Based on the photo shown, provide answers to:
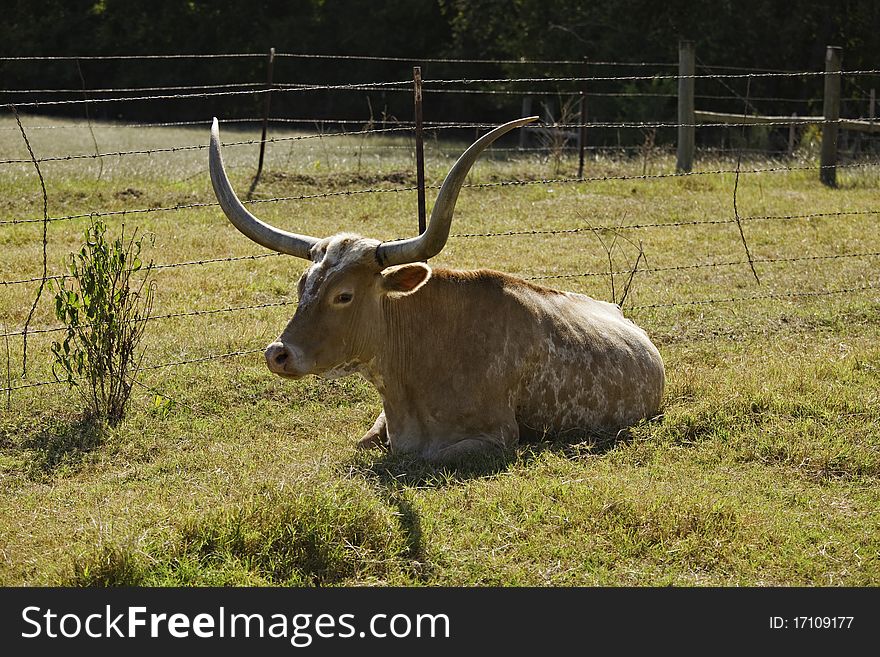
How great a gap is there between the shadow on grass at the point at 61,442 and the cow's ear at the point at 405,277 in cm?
195

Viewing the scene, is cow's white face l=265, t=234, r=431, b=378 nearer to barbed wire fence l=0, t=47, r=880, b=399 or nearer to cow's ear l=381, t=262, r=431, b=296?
cow's ear l=381, t=262, r=431, b=296

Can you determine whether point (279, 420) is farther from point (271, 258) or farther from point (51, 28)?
point (51, 28)

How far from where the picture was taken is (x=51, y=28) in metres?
35.6

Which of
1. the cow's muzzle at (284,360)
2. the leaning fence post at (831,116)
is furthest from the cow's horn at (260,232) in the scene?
the leaning fence post at (831,116)

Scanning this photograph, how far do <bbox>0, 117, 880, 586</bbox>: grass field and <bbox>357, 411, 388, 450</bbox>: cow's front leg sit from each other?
93 mm

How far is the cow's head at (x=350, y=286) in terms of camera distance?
537cm

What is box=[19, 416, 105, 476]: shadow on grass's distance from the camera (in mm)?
5906

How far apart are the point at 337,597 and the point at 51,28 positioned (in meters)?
35.5

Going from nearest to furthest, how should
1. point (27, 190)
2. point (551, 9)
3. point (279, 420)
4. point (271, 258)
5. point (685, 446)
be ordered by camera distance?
point (685, 446) → point (279, 420) → point (271, 258) → point (27, 190) → point (551, 9)

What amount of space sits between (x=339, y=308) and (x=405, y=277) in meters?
0.40

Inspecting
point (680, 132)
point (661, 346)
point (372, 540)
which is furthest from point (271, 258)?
Answer: point (680, 132)

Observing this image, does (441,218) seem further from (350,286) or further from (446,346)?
(446,346)

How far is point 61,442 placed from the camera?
6188mm

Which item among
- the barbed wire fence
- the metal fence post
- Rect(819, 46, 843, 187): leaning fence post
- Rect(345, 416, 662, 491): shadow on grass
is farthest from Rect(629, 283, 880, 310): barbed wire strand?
the metal fence post
